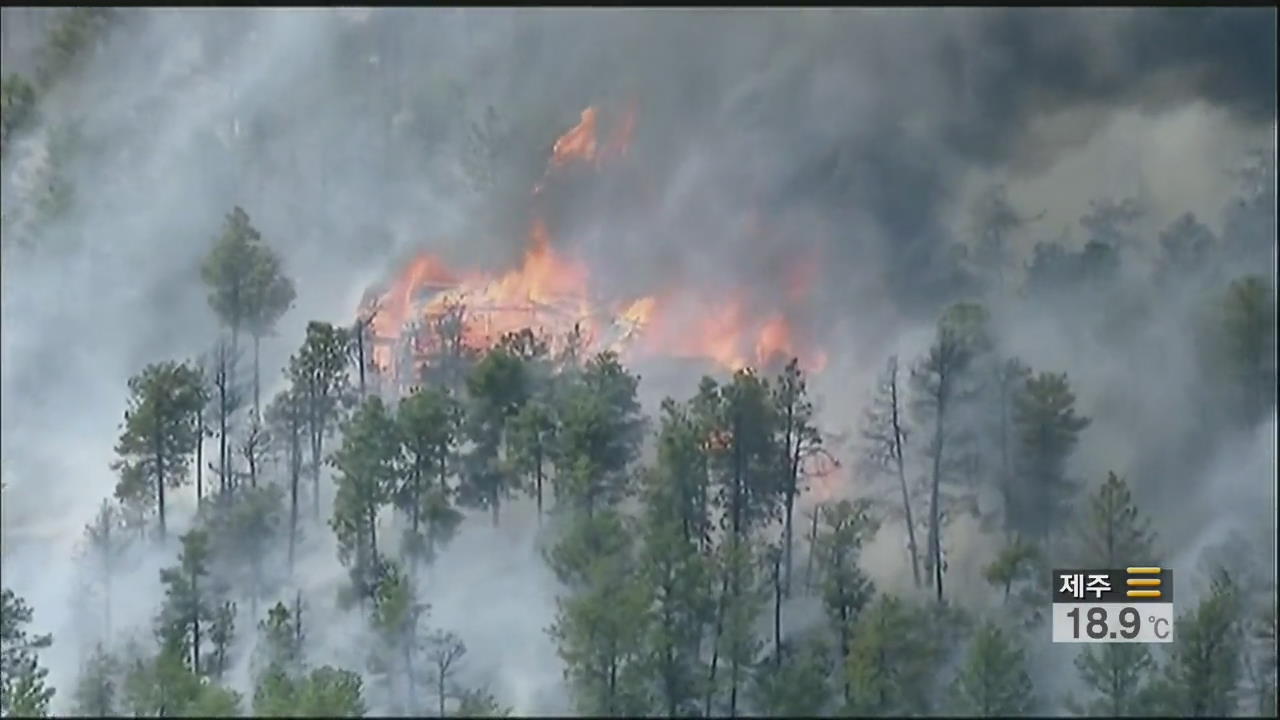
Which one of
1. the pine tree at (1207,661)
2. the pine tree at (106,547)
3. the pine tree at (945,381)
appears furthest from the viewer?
the pine tree at (106,547)

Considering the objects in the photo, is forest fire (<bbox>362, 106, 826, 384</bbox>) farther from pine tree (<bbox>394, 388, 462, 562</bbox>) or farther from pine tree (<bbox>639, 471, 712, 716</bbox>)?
pine tree (<bbox>639, 471, 712, 716</bbox>)

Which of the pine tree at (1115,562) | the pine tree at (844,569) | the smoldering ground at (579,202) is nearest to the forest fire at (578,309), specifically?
the smoldering ground at (579,202)

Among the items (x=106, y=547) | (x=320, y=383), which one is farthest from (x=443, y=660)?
(x=106, y=547)

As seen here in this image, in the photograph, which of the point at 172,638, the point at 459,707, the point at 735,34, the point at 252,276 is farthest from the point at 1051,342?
the point at 172,638

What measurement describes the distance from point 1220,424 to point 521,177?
1.64m

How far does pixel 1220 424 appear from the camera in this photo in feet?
10.2

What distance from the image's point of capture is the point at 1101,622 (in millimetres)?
3107

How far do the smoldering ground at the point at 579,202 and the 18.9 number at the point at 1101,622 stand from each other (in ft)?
0.65

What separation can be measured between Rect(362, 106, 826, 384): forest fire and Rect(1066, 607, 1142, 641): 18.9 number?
0.78m

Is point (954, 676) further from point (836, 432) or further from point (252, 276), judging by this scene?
point (252, 276)

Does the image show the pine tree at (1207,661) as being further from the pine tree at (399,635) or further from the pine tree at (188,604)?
the pine tree at (188,604)

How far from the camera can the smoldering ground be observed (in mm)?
3166

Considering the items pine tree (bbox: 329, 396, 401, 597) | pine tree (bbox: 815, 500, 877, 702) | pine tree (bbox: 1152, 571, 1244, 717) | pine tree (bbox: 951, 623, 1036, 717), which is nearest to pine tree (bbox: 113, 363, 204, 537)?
pine tree (bbox: 329, 396, 401, 597)

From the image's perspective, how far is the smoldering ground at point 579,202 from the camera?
317 centimetres
